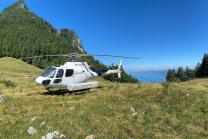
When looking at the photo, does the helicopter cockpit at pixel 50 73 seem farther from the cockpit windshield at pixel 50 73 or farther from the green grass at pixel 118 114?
the green grass at pixel 118 114

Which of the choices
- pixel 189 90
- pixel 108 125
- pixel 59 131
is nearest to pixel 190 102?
pixel 189 90

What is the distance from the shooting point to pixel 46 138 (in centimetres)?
1916

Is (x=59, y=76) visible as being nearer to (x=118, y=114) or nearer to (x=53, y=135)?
(x=118, y=114)

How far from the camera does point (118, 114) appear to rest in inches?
866

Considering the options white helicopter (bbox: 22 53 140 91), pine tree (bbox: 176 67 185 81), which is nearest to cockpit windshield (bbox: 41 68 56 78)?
white helicopter (bbox: 22 53 140 91)

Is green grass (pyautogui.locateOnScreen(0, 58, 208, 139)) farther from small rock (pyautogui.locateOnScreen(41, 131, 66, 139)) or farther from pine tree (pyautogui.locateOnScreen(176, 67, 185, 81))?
pine tree (pyautogui.locateOnScreen(176, 67, 185, 81))

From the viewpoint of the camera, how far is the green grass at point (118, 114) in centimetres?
1949

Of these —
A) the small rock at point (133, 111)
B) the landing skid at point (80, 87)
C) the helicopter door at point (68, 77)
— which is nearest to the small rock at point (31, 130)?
the small rock at point (133, 111)

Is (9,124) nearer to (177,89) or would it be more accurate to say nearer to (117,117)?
(117,117)

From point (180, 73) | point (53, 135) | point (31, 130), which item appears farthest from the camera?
point (180, 73)

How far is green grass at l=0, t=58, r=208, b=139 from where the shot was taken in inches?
767

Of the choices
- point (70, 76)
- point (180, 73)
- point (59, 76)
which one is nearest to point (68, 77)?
point (70, 76)

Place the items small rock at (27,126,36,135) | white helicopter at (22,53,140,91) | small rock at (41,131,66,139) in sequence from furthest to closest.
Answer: white helicopter at (22,53,140,91) → small rock at (27,126,36,135) → small rock at (41,131,66,139)

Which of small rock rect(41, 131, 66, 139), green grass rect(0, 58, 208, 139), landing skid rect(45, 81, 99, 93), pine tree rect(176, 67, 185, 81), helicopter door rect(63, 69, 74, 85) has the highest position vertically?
pine tree rect(176, 67, 185, 81)
